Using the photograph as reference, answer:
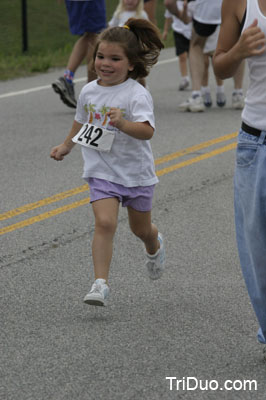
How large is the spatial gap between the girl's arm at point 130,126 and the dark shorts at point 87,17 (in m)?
5.89

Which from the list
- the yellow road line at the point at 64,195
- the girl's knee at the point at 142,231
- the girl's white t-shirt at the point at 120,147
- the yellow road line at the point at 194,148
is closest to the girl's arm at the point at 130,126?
the girl's white t-shirt at the point at 120,147

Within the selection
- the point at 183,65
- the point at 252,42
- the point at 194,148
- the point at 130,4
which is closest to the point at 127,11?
the point at 130,4

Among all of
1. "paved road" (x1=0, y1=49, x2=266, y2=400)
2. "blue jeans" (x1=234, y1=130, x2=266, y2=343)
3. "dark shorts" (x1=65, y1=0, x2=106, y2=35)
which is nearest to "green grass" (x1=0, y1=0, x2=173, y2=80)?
"dark shorts" (x1=65, y1=0, x2=106, y2=35)

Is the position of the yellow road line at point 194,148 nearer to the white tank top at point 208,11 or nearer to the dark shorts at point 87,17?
the white tank top at point 208,11

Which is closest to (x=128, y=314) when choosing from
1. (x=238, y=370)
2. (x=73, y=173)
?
(x=238, y=370)

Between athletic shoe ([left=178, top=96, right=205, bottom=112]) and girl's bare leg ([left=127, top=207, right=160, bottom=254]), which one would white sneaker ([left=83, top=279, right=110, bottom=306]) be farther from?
athletic shoe ([left=178, top=96, right=205, bottom=112])

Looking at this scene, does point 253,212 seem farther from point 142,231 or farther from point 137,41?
point 137,41

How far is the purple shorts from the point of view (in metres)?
4.75

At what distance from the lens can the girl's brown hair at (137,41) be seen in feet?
15.8

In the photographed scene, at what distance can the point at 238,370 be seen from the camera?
13.1 feet

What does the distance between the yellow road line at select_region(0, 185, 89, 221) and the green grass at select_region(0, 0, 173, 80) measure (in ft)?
18.6

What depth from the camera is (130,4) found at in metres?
10.5

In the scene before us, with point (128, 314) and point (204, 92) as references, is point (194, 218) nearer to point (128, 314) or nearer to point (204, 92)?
point (128, 314)

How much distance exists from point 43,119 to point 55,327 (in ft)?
18.9
